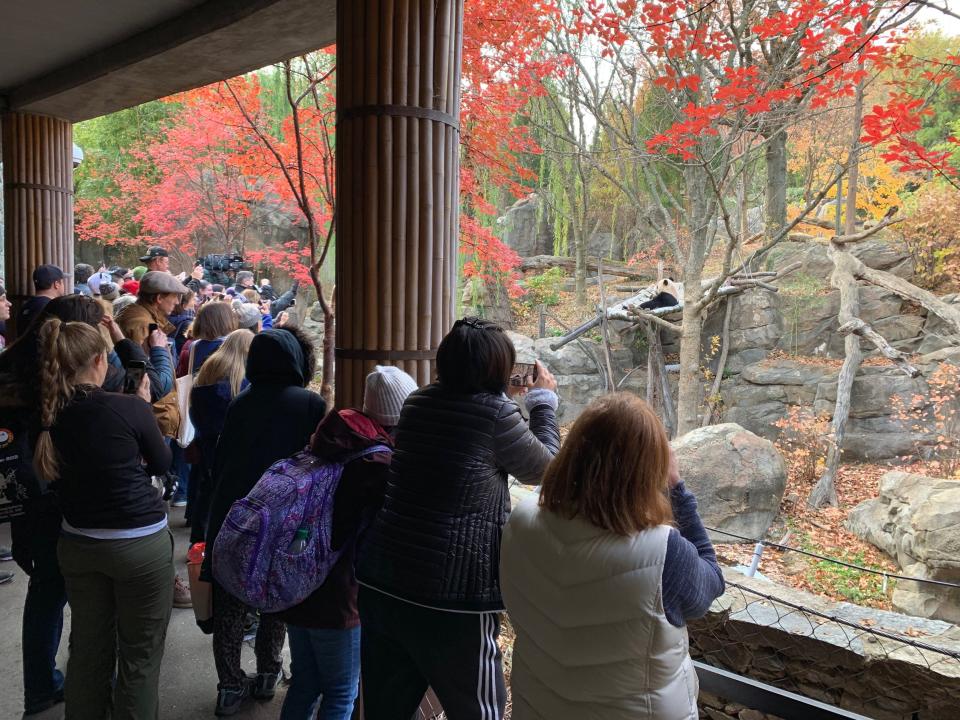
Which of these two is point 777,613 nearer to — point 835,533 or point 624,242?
point 835,533

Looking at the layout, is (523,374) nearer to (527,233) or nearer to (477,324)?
(477,324)

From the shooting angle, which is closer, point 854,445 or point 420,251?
point 420,251

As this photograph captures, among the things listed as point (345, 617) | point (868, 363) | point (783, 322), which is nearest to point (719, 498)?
point (868, 363)

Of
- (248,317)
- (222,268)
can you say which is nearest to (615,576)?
(248,317)

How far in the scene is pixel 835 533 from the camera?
300 inches

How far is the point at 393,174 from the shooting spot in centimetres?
198

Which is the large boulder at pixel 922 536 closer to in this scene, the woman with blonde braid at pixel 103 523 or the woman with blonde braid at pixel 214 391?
the woman with blonde braid at pixel 214 391

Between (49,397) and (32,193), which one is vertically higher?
(32,193)

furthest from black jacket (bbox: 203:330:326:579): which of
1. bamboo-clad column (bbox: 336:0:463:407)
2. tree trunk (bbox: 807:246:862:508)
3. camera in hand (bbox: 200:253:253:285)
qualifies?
camera in hand (bbox: 200:253:253:285)

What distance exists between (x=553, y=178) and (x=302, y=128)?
7.95 metres

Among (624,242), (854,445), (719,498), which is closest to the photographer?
(719,498)

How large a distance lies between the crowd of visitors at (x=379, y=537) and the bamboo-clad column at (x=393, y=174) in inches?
10.5

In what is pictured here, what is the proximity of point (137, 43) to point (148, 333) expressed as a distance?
155cm

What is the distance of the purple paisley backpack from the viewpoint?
1578 mm
